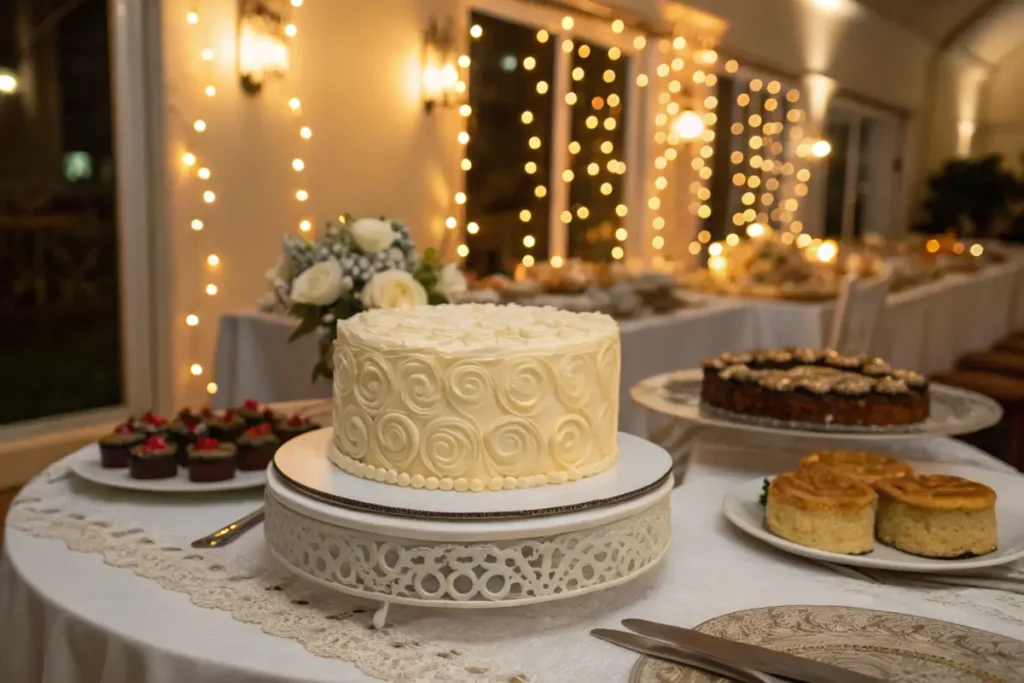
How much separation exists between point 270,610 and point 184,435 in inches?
21.7

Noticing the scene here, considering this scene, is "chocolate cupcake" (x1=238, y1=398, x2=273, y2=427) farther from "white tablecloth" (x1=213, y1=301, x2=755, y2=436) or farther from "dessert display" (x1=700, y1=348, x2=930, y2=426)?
"white tablecloth" (x1=213, y1=301, x2=755, y2=436)

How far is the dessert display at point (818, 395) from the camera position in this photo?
1.75m

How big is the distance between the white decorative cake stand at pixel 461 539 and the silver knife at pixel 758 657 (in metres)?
0.09

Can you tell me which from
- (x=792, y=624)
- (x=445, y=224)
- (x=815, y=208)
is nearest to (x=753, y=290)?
(x=445, y=224)

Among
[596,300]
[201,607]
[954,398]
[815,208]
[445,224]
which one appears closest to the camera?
[201,607]

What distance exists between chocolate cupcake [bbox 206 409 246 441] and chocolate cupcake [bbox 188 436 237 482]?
103 mm

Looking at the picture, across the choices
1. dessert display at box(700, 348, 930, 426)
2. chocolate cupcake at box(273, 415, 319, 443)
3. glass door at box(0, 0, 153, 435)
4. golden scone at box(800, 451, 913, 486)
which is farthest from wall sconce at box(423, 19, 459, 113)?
golden scone at box(800, 451, 913, 486)

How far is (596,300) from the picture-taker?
351cm

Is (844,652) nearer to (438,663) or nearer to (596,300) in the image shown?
(438,663)

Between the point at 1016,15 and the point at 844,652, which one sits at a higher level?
the point at 1016,15

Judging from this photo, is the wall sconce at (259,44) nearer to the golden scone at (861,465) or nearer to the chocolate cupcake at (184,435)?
the chocolate cupcake at (184,435)

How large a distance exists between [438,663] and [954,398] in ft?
4.74

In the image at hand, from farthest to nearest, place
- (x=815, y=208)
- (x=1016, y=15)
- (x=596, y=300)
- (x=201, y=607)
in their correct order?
(x=1016, y=15) → (x=815, y=208) → (x=596, y=300) → (x=201, y=607)

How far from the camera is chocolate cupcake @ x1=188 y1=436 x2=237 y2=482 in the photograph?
4.66ft
